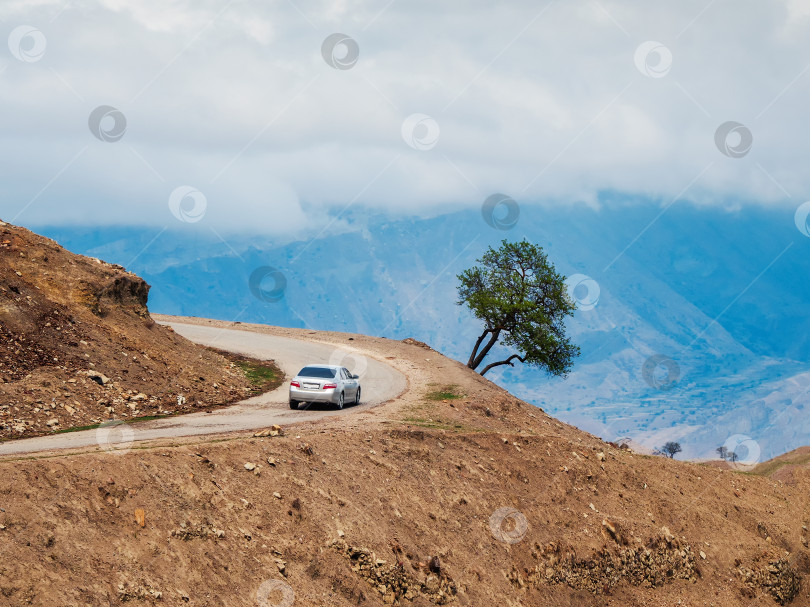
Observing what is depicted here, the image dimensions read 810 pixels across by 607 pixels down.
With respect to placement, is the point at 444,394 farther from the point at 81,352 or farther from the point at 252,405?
the point at 81,352

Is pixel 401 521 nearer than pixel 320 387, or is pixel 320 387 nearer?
pixel 401 521

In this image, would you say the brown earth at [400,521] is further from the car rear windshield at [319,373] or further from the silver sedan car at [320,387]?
the car rear windshield at [319,373]

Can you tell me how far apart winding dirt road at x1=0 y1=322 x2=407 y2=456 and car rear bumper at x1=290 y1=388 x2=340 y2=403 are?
48 centimetres

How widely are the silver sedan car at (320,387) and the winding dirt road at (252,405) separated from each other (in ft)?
1.59

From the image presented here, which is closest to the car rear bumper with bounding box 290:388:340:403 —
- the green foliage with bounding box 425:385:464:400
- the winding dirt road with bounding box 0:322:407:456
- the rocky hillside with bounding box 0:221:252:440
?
the winding dirt road with bounding box 0:322:407:456

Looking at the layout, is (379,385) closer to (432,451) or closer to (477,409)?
(477,409)

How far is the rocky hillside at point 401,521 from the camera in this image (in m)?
15.9

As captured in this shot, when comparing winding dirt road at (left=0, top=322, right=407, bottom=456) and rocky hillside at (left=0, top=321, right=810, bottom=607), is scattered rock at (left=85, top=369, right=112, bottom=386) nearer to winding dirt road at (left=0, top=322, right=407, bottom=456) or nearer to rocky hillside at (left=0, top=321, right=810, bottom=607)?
winding dirt road at (left=0, top=322, right=407, bottom=456)

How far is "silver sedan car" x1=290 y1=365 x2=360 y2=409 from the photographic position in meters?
30.3

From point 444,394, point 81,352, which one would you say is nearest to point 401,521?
point 444,394

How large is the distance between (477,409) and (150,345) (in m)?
14.3

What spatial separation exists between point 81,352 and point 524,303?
31.9m

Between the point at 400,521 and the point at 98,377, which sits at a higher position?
the point at 98,377

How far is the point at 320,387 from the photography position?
30344 millimetres
